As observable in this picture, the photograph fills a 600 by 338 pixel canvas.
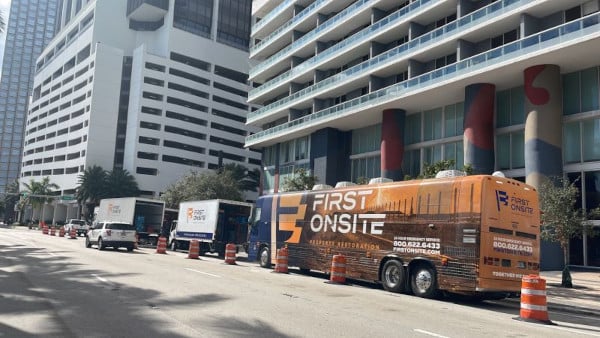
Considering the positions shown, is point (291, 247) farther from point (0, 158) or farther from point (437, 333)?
point (0, 158)

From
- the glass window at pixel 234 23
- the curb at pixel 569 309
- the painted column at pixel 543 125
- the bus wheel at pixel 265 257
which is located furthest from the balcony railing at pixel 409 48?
the glass window at pixel 234 23

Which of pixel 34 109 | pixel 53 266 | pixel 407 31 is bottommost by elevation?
pixel 53 266

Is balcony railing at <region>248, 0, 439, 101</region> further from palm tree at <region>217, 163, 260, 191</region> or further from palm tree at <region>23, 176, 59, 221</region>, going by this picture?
palm tree at <region>23, 176, 59, 221</region>

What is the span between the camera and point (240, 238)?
30.4 meters

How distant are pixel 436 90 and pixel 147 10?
7586cm

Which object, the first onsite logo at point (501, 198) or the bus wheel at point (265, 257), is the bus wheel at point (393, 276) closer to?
the first onsite logo at point (501, 198)

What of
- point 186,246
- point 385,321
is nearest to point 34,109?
point 186,246

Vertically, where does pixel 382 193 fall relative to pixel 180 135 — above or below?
below

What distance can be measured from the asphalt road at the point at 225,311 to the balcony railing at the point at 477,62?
1947cm

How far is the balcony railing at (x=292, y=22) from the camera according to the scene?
5027 centimetres

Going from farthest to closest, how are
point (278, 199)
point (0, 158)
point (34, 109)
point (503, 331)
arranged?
1. point (0, 158)
2. point (34, 109)
3. point (278, 199)
4. point (503, 331)

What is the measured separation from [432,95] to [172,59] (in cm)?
6726

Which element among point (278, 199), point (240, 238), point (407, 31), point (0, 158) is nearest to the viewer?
point (278, 199)

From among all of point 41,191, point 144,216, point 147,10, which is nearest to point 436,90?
point 144,216
